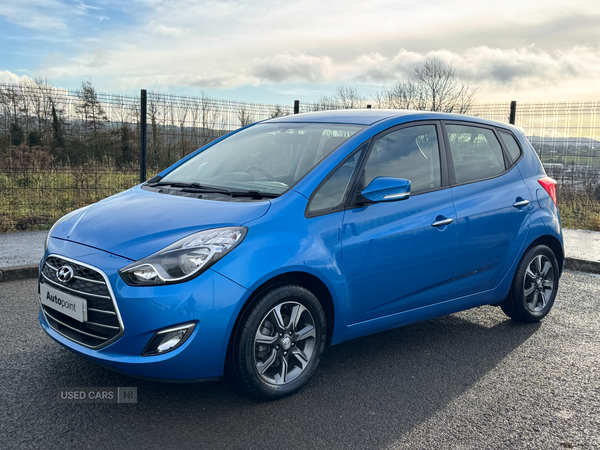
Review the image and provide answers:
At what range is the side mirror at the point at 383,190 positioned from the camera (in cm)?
356

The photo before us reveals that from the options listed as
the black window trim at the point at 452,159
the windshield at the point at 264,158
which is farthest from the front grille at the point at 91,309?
the black window trim at the point at 452,159

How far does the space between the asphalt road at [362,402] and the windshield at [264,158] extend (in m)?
1.37

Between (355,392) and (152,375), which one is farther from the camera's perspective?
(355,392)

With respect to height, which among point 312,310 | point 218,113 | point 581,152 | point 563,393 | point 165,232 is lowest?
point 563,393

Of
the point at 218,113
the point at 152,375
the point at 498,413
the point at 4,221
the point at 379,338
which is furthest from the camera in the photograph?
the point at 218,113

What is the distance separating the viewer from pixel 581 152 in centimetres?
1198

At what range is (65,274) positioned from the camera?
312cm

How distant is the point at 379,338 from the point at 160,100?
309 inches

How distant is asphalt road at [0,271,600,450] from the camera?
A: 2912 millimetres

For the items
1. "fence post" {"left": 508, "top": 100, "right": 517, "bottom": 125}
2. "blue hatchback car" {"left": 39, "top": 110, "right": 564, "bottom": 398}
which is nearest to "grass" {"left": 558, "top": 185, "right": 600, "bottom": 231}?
"fence post" {"left": 508, "top": 100, "right": 517, "bottom": 125}

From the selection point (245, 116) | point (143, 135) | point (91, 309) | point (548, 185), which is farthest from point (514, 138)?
point (245, 116)

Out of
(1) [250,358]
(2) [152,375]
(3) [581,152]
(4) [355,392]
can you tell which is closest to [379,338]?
(4) [355,392]

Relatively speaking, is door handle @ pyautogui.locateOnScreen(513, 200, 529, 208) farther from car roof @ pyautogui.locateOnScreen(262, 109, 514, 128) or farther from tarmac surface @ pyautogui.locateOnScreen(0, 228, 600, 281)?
tarmac surface @ pyautogui.locateOnScreen(0, 228, 600, 281)

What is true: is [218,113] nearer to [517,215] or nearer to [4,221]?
[4,221]
